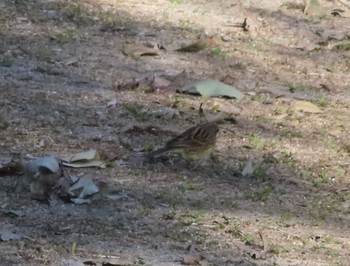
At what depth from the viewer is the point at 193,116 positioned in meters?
8.43

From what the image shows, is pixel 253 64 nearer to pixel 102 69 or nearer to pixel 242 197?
pixel 102 69

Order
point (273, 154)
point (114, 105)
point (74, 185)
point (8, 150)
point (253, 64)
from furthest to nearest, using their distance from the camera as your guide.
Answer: point (253, 64) → point (114, 105) → point (273, 154) → point (8, 150) → point (74, 185)

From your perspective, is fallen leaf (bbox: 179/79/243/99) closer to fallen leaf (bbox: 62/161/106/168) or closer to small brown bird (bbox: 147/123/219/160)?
small brown bird (bbox: 147/123/219/160)

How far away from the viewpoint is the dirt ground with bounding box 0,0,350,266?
621cm

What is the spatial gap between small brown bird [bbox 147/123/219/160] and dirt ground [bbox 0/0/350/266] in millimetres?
111

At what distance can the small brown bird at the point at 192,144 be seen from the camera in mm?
7316

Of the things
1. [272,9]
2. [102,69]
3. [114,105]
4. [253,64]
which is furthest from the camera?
[272,9]

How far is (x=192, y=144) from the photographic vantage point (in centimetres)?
734

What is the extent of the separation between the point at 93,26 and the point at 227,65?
1311mm

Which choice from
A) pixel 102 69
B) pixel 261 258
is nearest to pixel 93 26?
pixel 102 69

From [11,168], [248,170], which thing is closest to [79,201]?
[11,168]

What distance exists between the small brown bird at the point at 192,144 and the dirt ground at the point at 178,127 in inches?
4.4

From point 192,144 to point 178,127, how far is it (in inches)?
33.5

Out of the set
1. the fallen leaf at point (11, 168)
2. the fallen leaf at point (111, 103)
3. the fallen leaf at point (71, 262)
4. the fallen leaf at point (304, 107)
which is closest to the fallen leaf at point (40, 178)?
the fallen leaf at point (11, 168)
